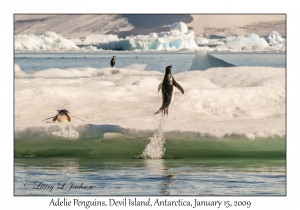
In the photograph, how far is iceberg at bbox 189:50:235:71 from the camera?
29.4 meters

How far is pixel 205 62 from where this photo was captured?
29.7 metres

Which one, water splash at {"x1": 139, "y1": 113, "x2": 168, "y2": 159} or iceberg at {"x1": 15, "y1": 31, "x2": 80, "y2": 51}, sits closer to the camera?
water splash at {"x1": 139, "y1": 113, "x2": 168, "y2": 159}

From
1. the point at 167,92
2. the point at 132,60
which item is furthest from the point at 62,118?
the point at 132,60

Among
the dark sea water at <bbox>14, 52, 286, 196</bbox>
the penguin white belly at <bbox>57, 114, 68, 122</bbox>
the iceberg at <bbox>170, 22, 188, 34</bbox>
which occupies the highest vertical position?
the iceberg at <bbox>170, 22, 188, 34</bbox>

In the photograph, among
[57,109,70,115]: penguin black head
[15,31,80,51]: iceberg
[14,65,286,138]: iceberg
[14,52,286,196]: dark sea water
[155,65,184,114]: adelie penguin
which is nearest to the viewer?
[14,52,286,196]: dark sea water

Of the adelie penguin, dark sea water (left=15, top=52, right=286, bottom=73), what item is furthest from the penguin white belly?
dark sea water (left=15, top=52, right=286, bottom=73)

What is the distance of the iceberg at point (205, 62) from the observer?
2944cm

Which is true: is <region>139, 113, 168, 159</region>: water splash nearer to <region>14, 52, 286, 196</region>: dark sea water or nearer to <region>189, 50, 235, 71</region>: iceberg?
<region>14, 52, 286, 196</region>: dark sea water

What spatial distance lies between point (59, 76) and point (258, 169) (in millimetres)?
13417

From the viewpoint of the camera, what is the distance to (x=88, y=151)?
1825cm

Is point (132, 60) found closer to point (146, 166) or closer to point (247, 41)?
point (247, 41)

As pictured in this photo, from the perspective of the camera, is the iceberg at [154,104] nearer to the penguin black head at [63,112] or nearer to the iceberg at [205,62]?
the penguin black head at [63,112]
